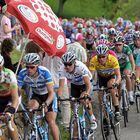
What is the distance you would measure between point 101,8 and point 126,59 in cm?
6727

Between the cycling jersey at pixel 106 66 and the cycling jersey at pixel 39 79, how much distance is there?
2.35 m

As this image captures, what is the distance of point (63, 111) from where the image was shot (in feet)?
37.6

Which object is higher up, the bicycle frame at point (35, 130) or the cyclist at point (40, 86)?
the cyclist at point (40, 86)

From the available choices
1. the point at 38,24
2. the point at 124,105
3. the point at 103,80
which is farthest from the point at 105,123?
the point at 38,24

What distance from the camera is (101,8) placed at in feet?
262

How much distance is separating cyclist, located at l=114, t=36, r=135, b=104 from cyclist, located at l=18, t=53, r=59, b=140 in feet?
13.7

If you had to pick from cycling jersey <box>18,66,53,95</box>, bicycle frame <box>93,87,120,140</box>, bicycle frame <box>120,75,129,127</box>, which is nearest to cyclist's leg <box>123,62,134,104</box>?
bicycle frame <box>120,75,129,127</box>

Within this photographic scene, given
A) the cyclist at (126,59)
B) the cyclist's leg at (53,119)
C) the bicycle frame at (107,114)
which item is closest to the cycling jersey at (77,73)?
the bicycle frame at (107,114)

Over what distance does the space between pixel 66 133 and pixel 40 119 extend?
9.36ft

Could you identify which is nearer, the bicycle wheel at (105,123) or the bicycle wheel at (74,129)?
the bicycle wheel at (74,129)

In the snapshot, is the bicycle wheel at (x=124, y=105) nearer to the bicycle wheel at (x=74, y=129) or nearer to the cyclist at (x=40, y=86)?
the bicycle wheel at (x=74, y=129)

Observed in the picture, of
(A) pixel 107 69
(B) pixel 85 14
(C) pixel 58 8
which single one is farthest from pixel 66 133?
(B) pixel 85 14

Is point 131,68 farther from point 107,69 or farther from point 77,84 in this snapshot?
point 77,84

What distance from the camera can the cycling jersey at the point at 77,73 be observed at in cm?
Answer: 995
